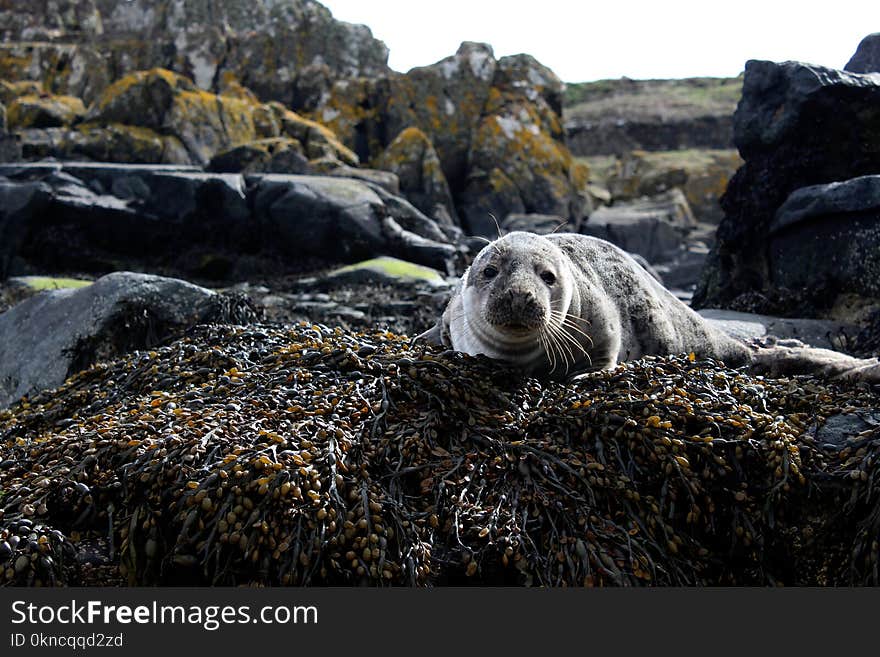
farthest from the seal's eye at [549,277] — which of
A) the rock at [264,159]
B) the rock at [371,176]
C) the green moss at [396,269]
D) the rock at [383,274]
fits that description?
the rock at [371,176]

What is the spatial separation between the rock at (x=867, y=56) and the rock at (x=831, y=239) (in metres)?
3.56

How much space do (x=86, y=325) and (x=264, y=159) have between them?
40.3 ft

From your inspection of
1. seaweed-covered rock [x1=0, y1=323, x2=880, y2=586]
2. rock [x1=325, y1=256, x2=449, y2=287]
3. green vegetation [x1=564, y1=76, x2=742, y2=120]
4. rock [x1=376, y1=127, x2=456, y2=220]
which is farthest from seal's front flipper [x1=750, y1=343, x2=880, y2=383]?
green vegetation [x1=564, y1=76, x2=742, y2=120]

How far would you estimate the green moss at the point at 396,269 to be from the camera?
1184 centimetres

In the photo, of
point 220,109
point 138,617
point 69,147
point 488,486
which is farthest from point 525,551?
point 220,109

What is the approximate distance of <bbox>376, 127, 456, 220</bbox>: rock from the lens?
2272cm

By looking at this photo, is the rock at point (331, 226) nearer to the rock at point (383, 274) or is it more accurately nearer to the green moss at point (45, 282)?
the rock at point (383, 274)

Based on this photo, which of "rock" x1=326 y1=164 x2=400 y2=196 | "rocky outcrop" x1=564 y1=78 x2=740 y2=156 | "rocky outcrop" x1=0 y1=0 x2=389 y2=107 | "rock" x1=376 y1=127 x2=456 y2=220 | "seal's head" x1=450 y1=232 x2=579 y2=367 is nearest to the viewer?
"seal's head" x1=450 y1=232 x2=579 y2=367

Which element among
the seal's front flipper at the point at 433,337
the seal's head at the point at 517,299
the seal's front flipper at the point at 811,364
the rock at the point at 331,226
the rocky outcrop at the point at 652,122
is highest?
the rocky outcrop at the point at 652,122

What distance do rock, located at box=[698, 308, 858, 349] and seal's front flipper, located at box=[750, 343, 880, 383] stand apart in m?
1.25

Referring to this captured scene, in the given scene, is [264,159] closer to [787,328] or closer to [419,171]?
[419,171]

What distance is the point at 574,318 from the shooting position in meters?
4.87

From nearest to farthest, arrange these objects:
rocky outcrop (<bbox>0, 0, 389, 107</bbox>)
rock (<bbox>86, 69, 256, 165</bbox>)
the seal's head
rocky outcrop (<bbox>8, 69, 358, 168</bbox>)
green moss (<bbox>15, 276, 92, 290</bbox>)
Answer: the seal's head
green moss (<bbox>15, 276, 92, 290</bbox>)
rocky outcrop (<bbox>8, 69, 358, 168</bbox>)
rock (<bbox>86, 69, 256, 165</bbox>)
rocky outcrop (<bbox>0, 0, 389, 107</bbox>)

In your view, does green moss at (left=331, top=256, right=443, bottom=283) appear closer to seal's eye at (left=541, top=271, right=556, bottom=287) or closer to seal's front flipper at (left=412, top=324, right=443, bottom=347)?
seal's front flipper at (left=412, top=324, right=443, bottom=347)
